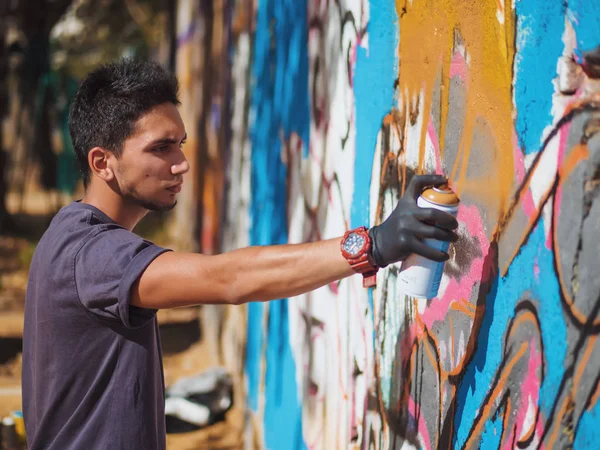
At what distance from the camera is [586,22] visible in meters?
1.61

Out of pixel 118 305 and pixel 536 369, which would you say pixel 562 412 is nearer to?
pixel 536 369

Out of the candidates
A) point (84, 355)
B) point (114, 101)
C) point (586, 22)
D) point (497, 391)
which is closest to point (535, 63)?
point (586, 22)

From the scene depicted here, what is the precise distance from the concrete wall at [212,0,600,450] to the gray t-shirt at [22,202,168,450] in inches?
34.6

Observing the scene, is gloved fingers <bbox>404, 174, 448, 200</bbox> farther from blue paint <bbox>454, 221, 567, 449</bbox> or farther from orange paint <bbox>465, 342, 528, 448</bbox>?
orange paint <bbox>465, 342, 528, 448</bbox>

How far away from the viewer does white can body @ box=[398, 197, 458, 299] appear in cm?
184

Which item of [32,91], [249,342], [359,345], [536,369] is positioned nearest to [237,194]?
[249,342]

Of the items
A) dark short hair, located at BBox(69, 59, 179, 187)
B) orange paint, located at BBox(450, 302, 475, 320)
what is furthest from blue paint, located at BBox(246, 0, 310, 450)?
orange paint, located at BBox(450, 302, 475, 320)

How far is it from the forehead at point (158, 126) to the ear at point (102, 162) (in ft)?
0.36

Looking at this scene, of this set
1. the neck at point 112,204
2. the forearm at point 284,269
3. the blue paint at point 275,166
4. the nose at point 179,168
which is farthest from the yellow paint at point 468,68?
the blue paint at point 275,166

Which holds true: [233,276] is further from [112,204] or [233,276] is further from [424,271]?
[112,204]

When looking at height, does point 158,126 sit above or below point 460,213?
above

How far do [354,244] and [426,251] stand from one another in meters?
0.19

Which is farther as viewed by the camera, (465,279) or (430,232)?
(465,279)

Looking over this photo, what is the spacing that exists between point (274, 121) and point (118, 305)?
296 centimetres
